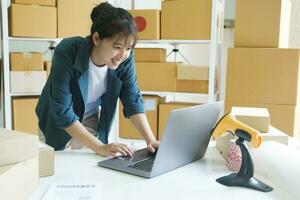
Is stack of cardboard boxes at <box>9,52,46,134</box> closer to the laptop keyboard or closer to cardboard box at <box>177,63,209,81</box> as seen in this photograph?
cardboard box at <box>177,63,209,81</box>

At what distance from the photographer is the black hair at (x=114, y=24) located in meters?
1.32

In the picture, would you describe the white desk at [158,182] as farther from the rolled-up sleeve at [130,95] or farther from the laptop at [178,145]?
the rolled-up sleeve at [130,95]

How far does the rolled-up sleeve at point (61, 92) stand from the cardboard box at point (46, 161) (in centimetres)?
27

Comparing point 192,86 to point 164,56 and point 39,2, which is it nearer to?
point 164,56

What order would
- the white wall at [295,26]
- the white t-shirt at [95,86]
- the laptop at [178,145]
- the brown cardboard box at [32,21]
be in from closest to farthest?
the laptop at [178,145]
the white t-shirt at [95,86]
the brown cardboard box at [32,21]
the white wall at [295,26]

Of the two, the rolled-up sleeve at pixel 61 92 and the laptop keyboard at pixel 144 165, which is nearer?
the laptop keyboard at pixel 144 165

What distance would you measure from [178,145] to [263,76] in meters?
1.50

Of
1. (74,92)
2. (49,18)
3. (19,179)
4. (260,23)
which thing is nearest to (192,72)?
(260,23)

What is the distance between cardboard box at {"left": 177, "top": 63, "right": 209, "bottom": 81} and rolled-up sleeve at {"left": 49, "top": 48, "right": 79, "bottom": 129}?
1.46 m

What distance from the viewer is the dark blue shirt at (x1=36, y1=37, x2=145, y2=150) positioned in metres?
1.37

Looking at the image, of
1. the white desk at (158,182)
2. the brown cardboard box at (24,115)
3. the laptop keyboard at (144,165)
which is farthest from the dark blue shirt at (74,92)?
the brown cardboard box at (24,115)

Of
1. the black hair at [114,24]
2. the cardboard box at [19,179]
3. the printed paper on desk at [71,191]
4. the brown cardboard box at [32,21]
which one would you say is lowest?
the printed paper on desk at [71,191]

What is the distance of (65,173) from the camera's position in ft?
3.70

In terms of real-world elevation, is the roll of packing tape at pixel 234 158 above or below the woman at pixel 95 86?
below
